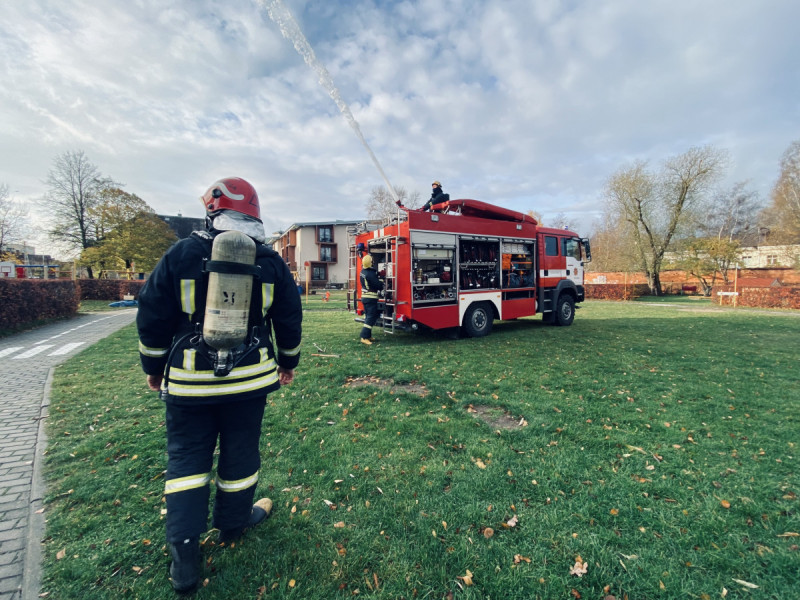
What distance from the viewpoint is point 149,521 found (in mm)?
2619

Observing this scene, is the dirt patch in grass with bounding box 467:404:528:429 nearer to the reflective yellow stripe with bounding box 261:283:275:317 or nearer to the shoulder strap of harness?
the reflective yellow stripe with bounding box 261:283:275:317

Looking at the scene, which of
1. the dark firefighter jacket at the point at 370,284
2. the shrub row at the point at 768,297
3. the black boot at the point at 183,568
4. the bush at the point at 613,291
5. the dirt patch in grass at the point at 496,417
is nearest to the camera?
the black boot at the point at 183,568

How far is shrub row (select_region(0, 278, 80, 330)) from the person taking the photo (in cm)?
1160

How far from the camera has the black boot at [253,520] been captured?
2412mm

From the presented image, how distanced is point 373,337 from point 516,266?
15.4 feet

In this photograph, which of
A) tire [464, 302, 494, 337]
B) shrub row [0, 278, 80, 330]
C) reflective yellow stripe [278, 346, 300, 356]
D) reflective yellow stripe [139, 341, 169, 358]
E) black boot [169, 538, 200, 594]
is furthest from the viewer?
shrub row [0, 278, 80, 330]

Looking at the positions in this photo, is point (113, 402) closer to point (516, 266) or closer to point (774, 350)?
point (516, 266)

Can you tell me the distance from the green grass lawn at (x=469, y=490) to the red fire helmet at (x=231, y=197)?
224 centimetres

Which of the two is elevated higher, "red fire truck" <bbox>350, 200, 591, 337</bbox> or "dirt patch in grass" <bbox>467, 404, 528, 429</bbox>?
"red fire truck" <bbox>350, 200, 591, 337</bbox>

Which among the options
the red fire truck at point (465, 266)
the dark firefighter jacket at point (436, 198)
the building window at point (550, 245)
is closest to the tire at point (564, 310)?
the red fire truck at point (465, 266)

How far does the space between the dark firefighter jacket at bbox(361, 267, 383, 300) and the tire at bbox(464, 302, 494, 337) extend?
251cm

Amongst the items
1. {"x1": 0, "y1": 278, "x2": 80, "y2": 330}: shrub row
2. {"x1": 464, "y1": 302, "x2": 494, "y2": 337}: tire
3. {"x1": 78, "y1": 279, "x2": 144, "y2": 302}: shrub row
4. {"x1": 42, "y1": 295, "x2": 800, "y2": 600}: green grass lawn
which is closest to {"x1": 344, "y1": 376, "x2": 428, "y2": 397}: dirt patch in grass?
{"x1": 42, "y1": 295, "x2": 800, "y2": 600}: green grass lawn

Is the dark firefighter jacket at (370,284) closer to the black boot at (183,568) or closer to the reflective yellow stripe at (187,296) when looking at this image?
the reflective yellow stripe at (187,296)

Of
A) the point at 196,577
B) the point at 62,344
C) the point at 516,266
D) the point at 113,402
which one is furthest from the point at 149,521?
the point at 62,344
